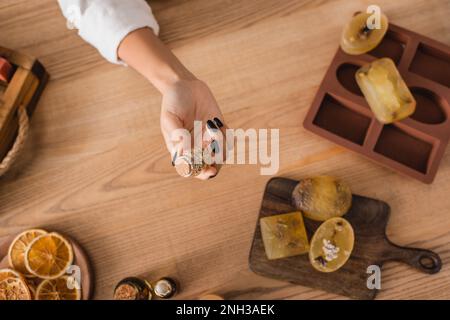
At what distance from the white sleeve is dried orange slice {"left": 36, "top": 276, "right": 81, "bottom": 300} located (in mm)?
546

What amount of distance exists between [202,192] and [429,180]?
0.53m

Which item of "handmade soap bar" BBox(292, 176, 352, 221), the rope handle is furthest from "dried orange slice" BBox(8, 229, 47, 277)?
"handmade soap bar" BBox(292, 176, 352, 221)

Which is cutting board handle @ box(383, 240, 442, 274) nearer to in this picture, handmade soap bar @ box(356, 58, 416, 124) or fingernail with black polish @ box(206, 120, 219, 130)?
handmade soap bar @ box(356, 58, 416, 124)

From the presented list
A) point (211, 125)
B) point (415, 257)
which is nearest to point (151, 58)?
point (211, 125)

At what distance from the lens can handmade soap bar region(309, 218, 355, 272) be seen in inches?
36.2

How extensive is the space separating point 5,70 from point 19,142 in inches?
7.1

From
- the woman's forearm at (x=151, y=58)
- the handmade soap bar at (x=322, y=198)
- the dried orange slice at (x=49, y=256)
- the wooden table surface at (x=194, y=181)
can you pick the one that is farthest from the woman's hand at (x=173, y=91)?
the dried orange slice at (x=49, y=256)

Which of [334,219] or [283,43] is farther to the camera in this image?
[283,43]

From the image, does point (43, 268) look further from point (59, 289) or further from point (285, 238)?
point (285, 238)

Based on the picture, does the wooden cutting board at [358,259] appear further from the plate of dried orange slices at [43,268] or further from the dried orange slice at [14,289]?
the dried orange slice at [14,289]

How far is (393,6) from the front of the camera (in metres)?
1.04

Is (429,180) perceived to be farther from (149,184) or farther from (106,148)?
(106,148)

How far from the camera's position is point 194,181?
1002 mm
